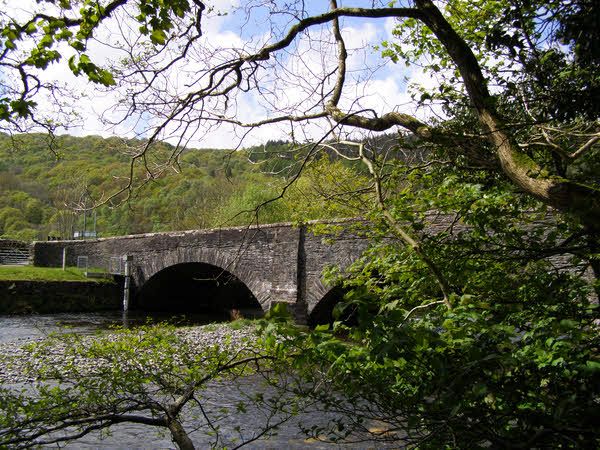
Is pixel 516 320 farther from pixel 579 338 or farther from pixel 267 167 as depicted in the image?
pixel 267 167

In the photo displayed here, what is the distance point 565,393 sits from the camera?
6.45 feet

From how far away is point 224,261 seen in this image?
1662 centimetres

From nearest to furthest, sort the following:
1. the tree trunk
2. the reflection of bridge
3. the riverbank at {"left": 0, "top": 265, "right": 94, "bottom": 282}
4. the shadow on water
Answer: the tree trunk < the shadow on water < the reflection of bridge < the riverbank at {"left": 0, "top": 265, "right": 94, "bottom": 282}

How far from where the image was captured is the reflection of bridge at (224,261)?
14.0 meters

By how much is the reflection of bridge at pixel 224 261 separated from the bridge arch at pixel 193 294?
0.13 ft

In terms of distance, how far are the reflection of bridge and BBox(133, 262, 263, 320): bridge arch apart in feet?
0.13

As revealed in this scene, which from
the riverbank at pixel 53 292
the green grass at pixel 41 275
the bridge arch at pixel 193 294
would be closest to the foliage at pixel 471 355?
the bridge arch at pixel 193 294

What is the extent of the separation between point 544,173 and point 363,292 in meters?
1.11

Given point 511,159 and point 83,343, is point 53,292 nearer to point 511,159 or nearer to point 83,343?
point 83,343

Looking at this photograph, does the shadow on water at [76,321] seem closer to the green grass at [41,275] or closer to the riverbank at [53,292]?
the riverbank at [53,292]

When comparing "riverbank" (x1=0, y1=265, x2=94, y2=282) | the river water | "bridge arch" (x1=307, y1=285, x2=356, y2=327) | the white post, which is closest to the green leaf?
the river water

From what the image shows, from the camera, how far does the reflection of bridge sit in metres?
14.0

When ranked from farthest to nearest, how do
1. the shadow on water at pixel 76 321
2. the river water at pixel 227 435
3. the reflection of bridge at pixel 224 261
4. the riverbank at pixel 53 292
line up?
the riverbank at pixel 53 292, the reflection of bridge at pixel 224 261, the shadow on water at pixel 76 321, the river water at pixel 227 435

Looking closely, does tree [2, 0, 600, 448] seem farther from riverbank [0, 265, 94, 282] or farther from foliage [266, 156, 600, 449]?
→ riverbank [0, 265, 94, 282]
